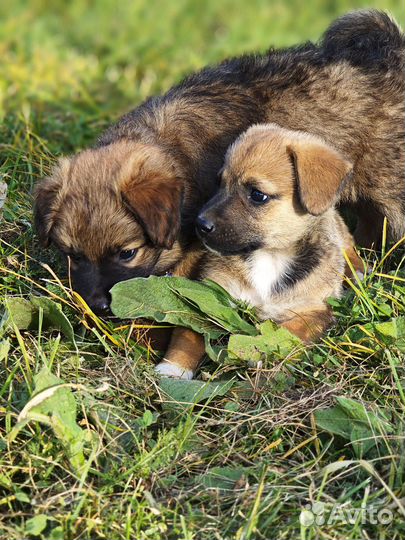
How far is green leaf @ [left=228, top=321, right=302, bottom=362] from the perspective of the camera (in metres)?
3.64

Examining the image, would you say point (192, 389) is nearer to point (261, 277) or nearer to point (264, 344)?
point (264, 344)

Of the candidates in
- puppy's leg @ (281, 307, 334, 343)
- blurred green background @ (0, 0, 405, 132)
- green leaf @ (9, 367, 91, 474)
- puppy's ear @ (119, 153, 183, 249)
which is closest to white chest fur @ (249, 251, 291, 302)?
puppy's leg @ (281, 307, 334, 343)

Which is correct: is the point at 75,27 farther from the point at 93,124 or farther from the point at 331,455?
the point at 331,455

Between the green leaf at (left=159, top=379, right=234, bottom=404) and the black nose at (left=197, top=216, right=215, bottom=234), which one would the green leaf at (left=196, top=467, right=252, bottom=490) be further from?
the black nose at (left=197, top=216, right=215, bottom=234)

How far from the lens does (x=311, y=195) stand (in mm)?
3809

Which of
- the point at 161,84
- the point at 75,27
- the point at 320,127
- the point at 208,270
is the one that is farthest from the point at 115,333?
the point at 75,27

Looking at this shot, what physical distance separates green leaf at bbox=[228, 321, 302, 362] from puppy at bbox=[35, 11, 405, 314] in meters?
0.56

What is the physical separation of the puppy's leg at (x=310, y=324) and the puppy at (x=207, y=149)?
0.59 meters

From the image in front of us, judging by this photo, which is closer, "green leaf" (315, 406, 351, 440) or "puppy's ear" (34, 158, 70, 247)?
"green leaf" (315, 406, 351, 440)

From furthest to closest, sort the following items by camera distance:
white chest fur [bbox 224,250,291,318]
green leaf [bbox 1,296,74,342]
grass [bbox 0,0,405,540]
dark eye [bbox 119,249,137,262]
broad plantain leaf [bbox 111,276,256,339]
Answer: white chest fur [bbox 224,250,291,318] < dark eye [bbox 119,249,137,262] < broad plantain leaf [bbox 111,276,256,339] < green leaf [bbox 1,296,74,342] < grass [bbox 0,0,405,540]

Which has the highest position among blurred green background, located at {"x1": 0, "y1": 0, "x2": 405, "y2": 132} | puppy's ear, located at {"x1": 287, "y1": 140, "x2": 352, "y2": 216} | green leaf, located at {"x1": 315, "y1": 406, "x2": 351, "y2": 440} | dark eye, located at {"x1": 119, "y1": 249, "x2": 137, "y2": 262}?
puppy's ear, located at {"x1": 287, "y1": 140, "x2": 352, "y2": 216}

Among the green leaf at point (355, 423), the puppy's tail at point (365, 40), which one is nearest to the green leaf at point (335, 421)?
the green leaf at point (355, 423)

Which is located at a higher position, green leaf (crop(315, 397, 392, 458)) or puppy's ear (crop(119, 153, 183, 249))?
puppy's ear (crop(119, 153, 183, 249))

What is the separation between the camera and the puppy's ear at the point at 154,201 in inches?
148
